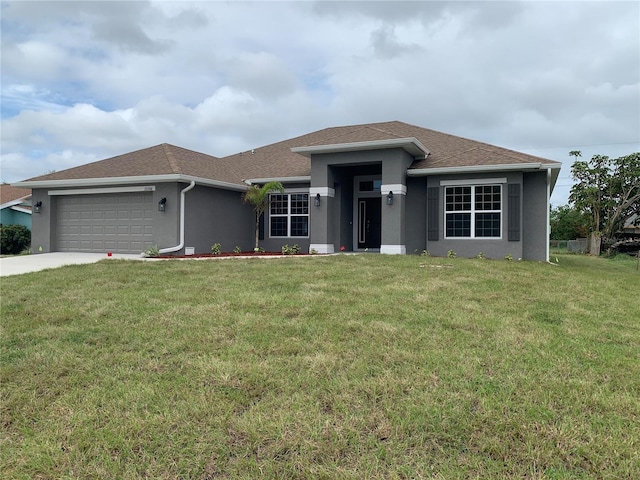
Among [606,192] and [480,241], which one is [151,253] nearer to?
[480,241]

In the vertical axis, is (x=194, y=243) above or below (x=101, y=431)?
above

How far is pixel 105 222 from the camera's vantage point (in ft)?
50.4

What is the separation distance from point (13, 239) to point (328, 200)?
14.1 metres

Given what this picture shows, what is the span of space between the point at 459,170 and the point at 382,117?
874cm

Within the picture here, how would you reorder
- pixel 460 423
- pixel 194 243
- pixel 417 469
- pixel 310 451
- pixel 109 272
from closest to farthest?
pixel 417 469 < pixel 310 451 < pixel 460 423 < pixel 109 272 < pixel 194 243

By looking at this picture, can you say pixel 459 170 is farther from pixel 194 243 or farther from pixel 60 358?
pixel 60 358

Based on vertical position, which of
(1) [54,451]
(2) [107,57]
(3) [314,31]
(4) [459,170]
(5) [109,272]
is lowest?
(1) [54,451]

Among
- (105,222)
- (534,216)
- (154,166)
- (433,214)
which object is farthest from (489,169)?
(105,222)

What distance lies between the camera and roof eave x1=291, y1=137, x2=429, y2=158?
13211 millimetres

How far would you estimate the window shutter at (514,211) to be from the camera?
1298 centimetres

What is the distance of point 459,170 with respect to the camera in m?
13.3

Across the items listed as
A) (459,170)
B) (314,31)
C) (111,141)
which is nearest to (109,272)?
(314,31)

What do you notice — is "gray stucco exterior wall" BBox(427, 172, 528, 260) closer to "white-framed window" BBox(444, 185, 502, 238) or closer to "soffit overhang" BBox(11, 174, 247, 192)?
"white-framed window" BBox(444, 185, 502, 238)

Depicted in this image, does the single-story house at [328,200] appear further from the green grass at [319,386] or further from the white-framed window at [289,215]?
the green grass at [319,386]
